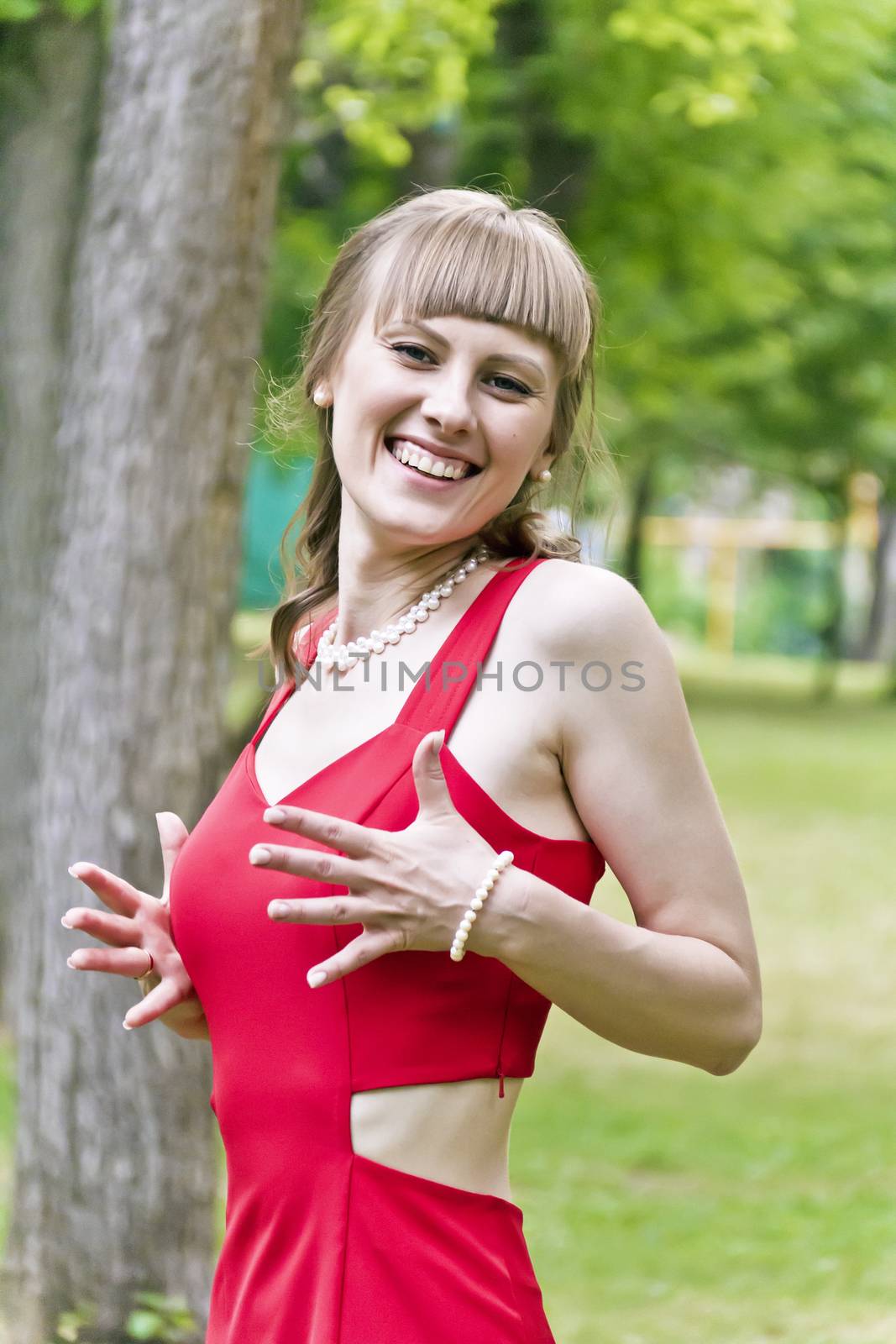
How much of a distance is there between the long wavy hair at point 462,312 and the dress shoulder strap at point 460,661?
14 cm

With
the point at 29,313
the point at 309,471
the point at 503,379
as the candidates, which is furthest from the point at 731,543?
the point at 503,379

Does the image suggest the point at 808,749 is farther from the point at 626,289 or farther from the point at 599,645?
the point at 599,645

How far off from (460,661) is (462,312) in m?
0.41

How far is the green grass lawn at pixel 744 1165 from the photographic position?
17.7 feet

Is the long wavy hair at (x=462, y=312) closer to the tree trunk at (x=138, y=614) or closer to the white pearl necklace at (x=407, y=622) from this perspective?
the white pearl necklace at (x=407, y=622)


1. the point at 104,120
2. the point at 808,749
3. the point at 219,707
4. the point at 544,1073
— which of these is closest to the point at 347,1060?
the point at 219,707

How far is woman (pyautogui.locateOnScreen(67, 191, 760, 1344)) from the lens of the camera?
1.79 m

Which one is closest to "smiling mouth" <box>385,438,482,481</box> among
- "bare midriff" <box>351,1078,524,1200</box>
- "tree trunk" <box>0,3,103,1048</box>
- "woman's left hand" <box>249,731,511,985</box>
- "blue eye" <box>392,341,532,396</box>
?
"blue eye" <box>392,341,532,396</box>

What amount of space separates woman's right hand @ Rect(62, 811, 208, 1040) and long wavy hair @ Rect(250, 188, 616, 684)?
35 centimetres

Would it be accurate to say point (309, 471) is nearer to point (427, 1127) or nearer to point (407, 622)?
point (407, 622)

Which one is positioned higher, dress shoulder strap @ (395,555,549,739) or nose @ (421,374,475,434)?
nose @ (421,374,475,434)

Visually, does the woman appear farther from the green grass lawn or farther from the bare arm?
the green grass lawn

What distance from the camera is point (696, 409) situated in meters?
21.8

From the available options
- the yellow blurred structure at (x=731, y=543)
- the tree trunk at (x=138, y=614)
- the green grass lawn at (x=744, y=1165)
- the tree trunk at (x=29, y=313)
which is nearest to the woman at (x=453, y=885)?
the tree trunk at (x=138, y=614)
